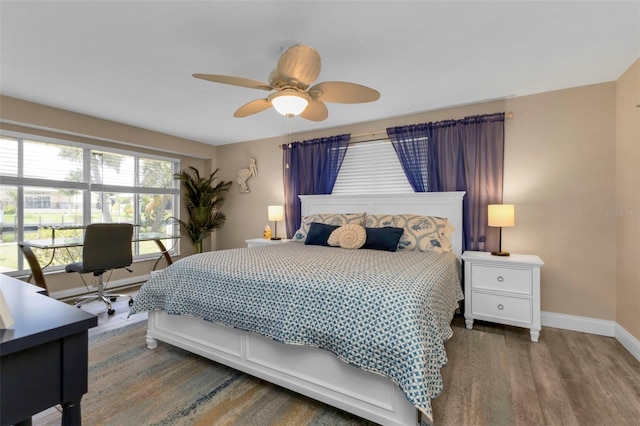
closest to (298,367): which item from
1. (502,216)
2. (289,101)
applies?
(289,101)

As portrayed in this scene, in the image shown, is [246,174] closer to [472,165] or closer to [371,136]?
[371,136]

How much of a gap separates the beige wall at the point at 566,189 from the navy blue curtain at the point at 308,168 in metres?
1.72

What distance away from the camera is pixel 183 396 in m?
1.84

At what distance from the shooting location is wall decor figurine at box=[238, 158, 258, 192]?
5008 mm

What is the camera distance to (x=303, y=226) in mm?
3861

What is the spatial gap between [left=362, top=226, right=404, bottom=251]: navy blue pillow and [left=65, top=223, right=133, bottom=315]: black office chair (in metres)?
2.78

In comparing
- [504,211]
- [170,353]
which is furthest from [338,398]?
[504,211]

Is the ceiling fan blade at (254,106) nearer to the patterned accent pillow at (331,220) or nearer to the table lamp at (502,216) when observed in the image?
the patterned accent pillow at (331,220)

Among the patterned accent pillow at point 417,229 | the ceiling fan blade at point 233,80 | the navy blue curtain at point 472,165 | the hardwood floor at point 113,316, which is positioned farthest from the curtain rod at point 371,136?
the hardwood floor at point 113,316

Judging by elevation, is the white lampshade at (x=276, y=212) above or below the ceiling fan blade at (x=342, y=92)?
below

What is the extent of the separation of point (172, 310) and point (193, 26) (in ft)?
6.64

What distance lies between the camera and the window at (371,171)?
3.79 metres

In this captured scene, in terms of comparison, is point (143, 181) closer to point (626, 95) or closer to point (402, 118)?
point (402, 118)

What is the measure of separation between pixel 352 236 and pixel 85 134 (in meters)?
3.64
